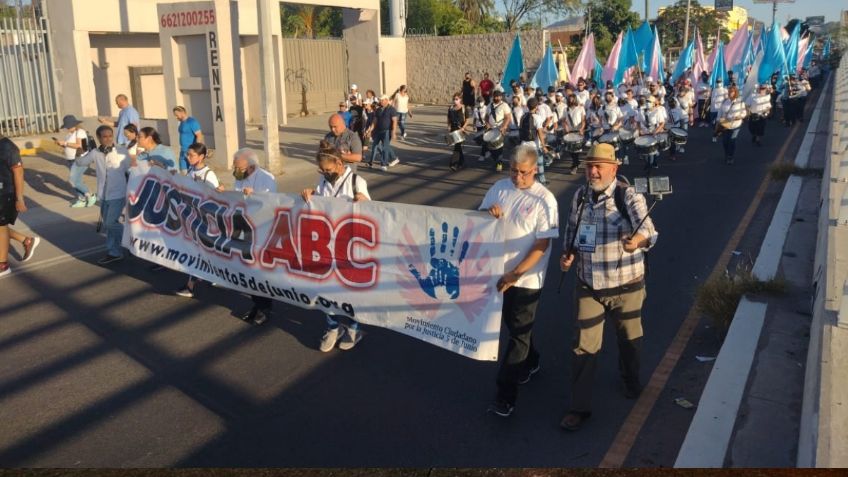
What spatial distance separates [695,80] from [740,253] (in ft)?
66.8

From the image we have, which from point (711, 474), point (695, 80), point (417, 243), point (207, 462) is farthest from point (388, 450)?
point (695, 80)

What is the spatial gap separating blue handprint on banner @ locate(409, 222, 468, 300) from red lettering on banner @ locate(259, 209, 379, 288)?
1.66ft

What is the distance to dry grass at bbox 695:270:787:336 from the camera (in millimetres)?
6578

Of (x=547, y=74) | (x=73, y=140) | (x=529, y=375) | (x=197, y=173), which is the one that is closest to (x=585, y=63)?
(x=547, y=74)

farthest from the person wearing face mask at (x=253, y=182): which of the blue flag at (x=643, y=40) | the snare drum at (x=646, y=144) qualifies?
the blue flag at (x=643, y=40)

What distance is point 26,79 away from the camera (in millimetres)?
18766

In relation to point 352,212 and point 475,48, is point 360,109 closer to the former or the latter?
point 352,212

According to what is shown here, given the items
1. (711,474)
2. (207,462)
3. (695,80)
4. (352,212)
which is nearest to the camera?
(711,474)

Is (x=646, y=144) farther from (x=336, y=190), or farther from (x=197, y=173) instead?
(x=336, y=190)

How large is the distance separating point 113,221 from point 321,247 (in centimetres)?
410

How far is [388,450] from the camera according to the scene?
4.70 meters

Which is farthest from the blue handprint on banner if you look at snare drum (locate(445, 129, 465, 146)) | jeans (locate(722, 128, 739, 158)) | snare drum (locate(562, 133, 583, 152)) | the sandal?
jeans (locate(722, 128, 739, 158))

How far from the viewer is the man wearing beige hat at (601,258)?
4793mm

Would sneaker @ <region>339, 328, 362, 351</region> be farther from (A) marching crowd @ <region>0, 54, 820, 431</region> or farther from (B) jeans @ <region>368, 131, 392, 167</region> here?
(B) jeans @ <region>368, 131, 392, 167</region>
